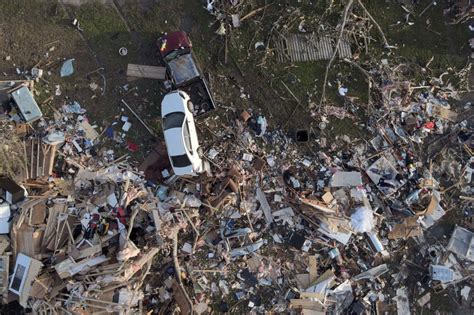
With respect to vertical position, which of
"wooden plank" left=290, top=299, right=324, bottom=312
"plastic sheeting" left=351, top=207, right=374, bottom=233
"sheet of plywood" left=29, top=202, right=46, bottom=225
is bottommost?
"wooden plank" left=290, top=299, right=324, bottom=312

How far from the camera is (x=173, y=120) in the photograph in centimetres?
1343

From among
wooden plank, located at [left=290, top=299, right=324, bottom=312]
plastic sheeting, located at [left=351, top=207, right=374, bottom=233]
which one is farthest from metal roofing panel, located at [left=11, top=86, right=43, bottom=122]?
plastic sheeting, located at [left=351, top=207, right=374, bottom=233]

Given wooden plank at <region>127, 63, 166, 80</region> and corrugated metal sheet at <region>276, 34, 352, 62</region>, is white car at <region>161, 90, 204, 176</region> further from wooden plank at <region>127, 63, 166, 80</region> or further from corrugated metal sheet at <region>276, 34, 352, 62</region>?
corrugated metal sheet at <region>276, 34, 352, 62</region>

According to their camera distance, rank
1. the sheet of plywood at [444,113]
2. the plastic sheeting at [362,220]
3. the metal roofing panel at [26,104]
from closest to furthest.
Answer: the metal roofing panel at [26,104] → the plastic sheeting at [362,220] → the sheet of plywood at [444,113]

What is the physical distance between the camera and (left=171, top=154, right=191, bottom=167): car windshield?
524 inches

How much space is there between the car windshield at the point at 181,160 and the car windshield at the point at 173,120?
846 millimetres

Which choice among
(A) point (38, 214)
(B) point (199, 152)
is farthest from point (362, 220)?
(A) point (38, 214)

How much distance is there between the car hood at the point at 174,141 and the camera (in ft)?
43.5

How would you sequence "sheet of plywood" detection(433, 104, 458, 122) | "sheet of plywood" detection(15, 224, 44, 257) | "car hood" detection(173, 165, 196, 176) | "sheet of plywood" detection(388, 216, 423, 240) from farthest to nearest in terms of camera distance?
"sheet of plywood" detection(433, 104, 458, 122) → "sheet of plywood" detection(388, 216, 423, 240) → "car hood" detection(173, 165, 196, 176) → "sheet of plywood" detection(15, 224, 44, 257)

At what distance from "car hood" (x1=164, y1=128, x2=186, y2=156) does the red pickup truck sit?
3.53 ft

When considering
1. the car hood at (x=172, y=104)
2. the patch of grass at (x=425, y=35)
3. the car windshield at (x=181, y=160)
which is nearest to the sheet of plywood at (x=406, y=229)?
the patch of grass at (x=425, y=35)

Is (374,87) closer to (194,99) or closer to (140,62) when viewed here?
(194,99)

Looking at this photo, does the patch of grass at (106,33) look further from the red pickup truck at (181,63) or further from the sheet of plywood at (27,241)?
the sheet of plywood at (27,241)

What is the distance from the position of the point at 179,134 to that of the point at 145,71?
2389 mm
